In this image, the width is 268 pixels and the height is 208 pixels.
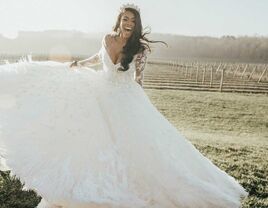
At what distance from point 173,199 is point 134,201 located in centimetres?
48

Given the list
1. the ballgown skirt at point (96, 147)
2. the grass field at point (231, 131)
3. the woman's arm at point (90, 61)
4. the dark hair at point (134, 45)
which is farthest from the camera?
the grass field at point (231, 131)

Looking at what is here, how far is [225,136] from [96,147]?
9087mm

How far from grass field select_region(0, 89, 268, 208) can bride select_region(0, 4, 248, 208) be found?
98 centimetres

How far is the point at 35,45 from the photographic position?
174m

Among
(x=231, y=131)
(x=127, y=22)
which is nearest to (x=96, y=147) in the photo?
(x=127, y=22)

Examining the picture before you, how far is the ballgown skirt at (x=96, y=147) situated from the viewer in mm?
5023

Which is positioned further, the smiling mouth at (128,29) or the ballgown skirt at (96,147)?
the smiling mouth at (128,29)

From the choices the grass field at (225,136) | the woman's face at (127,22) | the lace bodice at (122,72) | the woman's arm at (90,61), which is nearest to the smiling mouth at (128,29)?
the woman's face at (127,22)

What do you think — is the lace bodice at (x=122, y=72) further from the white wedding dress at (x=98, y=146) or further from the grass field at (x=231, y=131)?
the grass field at (x=231, y=131)

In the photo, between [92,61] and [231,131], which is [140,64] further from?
[231,131]

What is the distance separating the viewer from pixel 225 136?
45.6 feet

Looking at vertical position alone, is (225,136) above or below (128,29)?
below

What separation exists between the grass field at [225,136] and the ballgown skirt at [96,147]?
964 millimetres

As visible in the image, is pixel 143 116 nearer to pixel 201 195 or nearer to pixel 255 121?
pixel 201 195
